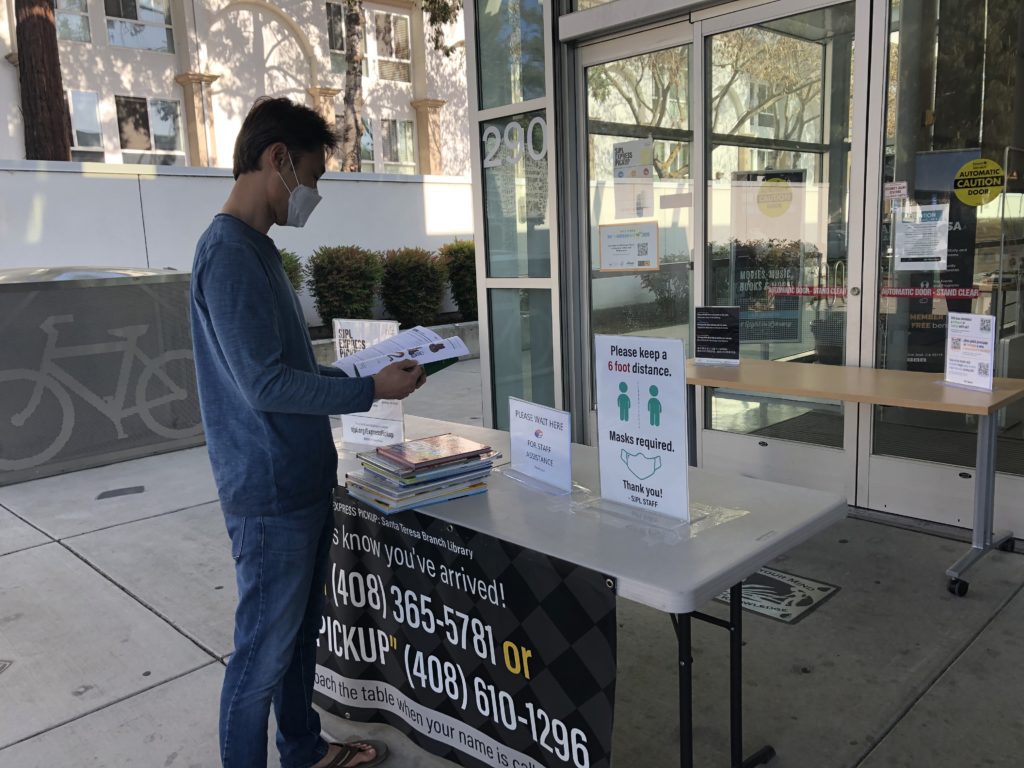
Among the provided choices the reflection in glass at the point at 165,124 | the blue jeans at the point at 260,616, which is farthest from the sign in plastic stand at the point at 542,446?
the reflection in glass at the point at 165,124

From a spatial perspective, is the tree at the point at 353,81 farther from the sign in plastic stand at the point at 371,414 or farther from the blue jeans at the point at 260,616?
the blue jeans at the point at 260,616

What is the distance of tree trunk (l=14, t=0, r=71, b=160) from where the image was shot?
34.4ft

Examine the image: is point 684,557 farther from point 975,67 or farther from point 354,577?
point 975,67

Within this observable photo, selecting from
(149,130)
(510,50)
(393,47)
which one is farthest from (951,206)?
(393,47)

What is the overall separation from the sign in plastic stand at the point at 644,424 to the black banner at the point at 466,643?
313 mm

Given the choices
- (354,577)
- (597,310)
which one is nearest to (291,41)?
(597,310)

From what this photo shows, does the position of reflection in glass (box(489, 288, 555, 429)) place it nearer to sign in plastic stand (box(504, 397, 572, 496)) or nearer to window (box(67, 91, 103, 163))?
sign in plastic stand (box(504, 397, 572, 496))

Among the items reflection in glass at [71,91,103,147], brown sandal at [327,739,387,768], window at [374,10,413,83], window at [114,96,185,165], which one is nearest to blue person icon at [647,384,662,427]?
brown sandal at [327,739,387,768]

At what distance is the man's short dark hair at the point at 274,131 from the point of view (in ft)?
6.64

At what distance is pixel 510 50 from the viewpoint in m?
5.66

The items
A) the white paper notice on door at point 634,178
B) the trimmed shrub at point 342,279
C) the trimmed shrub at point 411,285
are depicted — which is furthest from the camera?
the trimmed shrub at point 411,285

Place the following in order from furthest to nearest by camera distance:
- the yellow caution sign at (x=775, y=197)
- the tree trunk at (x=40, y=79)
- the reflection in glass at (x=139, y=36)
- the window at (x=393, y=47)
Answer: the window at (x=393, y=47) → the reflection in glass at (x=139, y=36) → the tree trunk at (x=40, y=79) → the yellow caution sign at (x=775, y=197)

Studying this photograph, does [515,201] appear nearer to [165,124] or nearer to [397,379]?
[397,379]

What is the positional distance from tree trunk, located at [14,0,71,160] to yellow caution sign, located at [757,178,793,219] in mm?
9410
